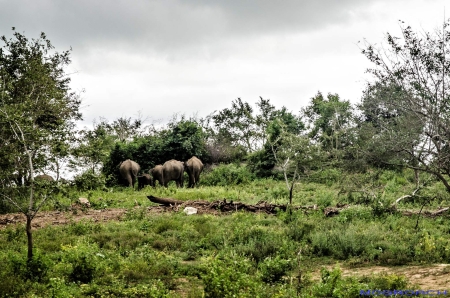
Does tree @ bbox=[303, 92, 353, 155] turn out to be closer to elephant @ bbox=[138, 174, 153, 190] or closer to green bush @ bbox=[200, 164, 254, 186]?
green bush @ bbox=[200, 164, 254, 186]

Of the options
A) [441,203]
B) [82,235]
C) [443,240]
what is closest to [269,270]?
[443,240]

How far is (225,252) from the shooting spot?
958 centimetres

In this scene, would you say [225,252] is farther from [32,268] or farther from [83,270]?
[32,268]

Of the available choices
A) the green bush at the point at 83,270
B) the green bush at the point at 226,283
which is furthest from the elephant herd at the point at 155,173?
the green bush at the point at 226,283

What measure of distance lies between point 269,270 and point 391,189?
15.0m

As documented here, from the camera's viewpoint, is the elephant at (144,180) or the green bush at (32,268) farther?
the elephant at (144,180)

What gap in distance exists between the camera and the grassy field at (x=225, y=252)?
6.83m

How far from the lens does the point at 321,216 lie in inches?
540

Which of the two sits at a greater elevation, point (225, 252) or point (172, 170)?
point (172, 170)

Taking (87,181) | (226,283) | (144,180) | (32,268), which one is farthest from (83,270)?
(144,180)

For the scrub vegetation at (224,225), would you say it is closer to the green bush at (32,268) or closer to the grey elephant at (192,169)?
the green bush at (32,268)

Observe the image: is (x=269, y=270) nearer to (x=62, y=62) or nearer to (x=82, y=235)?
(x=82, y=235)

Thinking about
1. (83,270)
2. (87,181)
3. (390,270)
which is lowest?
(390,270)

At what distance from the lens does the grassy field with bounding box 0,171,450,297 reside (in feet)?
22.4
